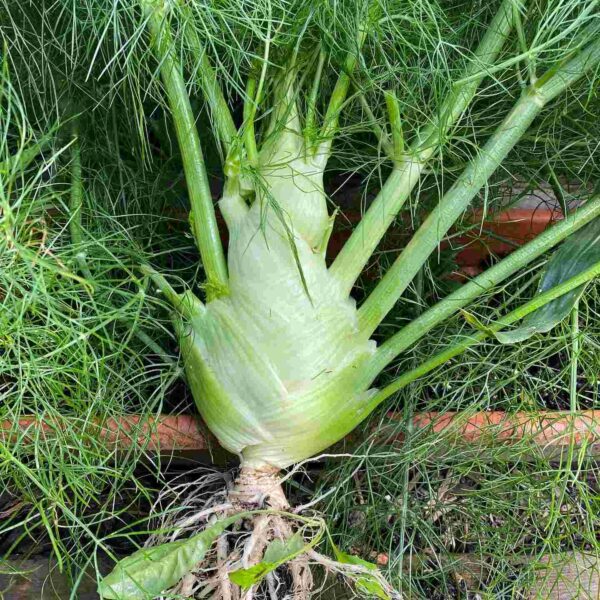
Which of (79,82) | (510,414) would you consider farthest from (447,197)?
(79,82)

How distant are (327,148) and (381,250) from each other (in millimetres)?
190

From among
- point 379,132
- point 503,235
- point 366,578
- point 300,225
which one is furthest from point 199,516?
point 503,235

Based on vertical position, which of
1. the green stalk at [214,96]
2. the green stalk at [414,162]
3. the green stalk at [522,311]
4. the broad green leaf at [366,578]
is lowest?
the broad green leaf at [366,578]

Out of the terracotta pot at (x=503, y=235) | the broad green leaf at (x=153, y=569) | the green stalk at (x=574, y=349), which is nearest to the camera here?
the broad green leaf at (x=153, y=569)

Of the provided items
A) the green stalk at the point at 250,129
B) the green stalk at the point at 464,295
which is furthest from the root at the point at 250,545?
the green stalk at the point at 250,129

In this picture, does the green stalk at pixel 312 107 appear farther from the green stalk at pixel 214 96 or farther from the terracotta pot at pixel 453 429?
the terracotta pot at pixel 453 429

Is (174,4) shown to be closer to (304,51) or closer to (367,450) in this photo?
(304,51)

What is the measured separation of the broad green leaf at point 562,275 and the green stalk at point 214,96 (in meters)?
0.29

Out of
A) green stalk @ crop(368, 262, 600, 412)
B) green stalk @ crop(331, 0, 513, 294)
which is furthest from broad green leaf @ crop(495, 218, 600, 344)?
green stalk @ crop(331, 0, 513, 294)

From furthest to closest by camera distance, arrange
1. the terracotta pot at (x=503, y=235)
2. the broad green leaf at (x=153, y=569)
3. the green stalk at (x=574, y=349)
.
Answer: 1. the terracotta pot at (x=503, y=235)
2. the green stalk at (x=574, y=349)
3. the broad green leaf at (x=153, y=569)

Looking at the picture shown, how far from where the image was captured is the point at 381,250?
0.78 m

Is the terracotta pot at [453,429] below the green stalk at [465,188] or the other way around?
below

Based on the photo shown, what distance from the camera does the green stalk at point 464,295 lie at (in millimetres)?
628

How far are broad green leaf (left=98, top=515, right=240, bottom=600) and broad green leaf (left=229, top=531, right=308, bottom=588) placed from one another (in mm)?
43
